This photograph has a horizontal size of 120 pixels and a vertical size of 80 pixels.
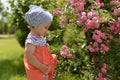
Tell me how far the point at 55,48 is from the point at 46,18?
1810mm

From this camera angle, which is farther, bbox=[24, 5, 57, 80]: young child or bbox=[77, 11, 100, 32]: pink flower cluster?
bbox=[77, 11, 100, 32]: pink flower cluster

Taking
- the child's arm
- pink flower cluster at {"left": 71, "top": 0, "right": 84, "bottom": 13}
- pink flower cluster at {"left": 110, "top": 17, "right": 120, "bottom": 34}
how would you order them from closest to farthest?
1. the child's arm
2. pink flower cluster at {"left": 110, "top": 17, "right": 120, "bottom": 34}
3. pink flower cluster at {"left": 71, "top": 0, "right": 84, "bottom": 13}

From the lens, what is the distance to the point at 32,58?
4.03 m

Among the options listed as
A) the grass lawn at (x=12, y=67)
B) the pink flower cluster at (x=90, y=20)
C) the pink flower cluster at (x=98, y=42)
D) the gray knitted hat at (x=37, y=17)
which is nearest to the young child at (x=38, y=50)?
the gray knitted hat at (x=37, y=17)

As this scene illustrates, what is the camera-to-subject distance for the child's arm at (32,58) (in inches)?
159

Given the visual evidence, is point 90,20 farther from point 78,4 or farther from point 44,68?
point 44,68

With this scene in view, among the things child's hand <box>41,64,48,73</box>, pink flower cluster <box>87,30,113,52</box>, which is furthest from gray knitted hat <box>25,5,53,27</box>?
pink flower cluster <box>87,30,113,52</box>

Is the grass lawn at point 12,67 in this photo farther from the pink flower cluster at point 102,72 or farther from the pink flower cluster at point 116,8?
the pink flower cluster at point 116,8

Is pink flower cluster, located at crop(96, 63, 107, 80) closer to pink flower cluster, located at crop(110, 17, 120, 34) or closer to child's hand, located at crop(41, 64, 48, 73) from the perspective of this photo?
pink flower cluster, located at crop(110, 17, 120, 34)

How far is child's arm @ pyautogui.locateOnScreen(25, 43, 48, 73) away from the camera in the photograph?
4027 mm

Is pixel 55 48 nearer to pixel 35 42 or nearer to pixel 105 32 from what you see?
pixel 105 32

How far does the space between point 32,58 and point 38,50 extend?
A: 15cm

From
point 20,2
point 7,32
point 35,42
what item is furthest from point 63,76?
point 7,32

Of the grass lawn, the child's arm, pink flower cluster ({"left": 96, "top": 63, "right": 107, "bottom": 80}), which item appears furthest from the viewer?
the grass lawn
